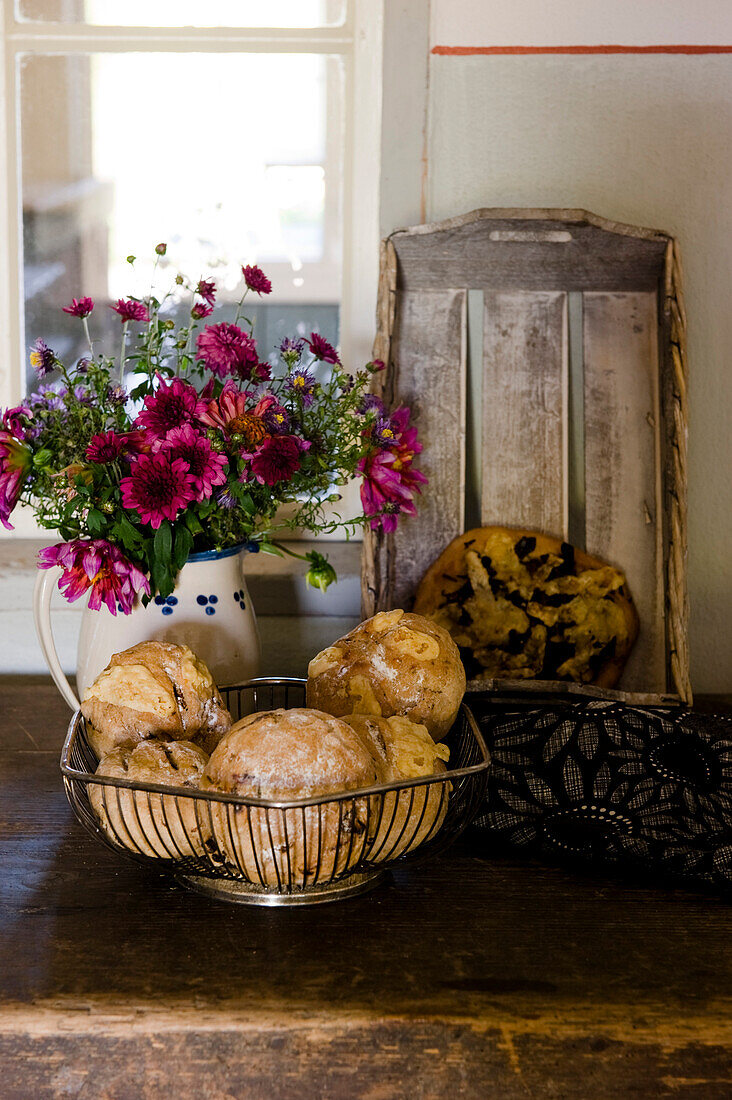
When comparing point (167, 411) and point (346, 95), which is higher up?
point (346, 95)

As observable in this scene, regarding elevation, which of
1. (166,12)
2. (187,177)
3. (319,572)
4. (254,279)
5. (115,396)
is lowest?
(319,572)

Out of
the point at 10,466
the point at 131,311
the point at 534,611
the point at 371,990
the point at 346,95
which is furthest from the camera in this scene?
the point at 346,95

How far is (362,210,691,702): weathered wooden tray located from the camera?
1.29 meters

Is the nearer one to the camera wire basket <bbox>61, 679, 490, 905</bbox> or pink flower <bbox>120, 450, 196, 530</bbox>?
wire basket <bbox>61, 679, 490, 905</bbox>

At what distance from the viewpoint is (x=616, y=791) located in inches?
34.4

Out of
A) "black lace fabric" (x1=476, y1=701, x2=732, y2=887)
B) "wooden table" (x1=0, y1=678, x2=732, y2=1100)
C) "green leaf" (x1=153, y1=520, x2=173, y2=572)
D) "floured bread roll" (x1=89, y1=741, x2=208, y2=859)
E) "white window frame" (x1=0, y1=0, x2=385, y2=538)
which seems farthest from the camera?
"white window frame" (x1=0, y1=0, x2=385, y2=538)

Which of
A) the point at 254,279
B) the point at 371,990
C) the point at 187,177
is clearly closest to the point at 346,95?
the point at 187,177

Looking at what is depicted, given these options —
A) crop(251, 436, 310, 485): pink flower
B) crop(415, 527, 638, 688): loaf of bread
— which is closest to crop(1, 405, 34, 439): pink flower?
crop(251, 436, 310, 485): pink flower

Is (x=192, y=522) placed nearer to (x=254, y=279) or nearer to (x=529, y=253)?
(x=254, y=279)

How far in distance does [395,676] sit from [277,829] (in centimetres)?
22

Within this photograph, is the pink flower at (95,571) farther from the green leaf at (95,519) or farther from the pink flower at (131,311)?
the pink flower at (131,311)

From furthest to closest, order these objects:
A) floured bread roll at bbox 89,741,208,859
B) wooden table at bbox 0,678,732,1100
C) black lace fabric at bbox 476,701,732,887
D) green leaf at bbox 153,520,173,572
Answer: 1. green leaf at bbox 153,520,173,572
2. black lace fabric at bbox 476,701,732,887
3. floured bread roll at bbox 89,741,208,859
4. wooden table at bbox 0,678,732,1100

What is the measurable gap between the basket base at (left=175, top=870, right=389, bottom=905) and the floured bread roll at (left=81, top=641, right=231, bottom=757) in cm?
12

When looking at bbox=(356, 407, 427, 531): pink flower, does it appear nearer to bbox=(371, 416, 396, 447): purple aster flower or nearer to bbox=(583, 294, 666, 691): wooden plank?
bbox=(371, 416, 396, 447): purple aster flower
